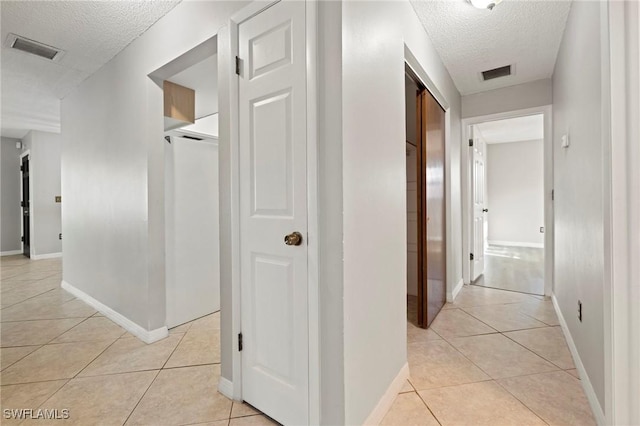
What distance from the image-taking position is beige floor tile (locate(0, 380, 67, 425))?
1.57 meters

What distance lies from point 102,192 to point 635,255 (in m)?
3.73

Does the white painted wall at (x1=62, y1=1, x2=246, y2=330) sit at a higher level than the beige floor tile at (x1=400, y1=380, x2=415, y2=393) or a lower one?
higher

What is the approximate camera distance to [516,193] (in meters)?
7.07

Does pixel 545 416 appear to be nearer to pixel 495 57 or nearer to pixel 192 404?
pixel 192 404

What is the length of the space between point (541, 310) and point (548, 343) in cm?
81

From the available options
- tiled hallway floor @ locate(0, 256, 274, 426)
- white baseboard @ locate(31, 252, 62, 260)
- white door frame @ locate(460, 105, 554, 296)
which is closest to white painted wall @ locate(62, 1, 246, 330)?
tiled hallway floor @ locate(0, 256, 274, 426)

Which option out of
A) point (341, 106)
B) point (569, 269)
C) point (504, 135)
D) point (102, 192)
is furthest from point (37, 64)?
point (504, 135)

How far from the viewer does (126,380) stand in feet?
5.87

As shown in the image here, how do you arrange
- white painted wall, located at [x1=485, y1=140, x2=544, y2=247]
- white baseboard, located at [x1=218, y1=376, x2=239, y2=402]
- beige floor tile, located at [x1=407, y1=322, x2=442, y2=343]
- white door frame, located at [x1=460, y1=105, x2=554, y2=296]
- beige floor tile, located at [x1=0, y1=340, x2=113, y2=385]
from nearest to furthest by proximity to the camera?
white baseboard, located at [x1=218, y1=376, x2=239, y2=402]
beige floor tile, located at [x1=0, y1=340, x2=113, y2=385]
beige floor tile, located at [x1=407, y1=322, x2=442, y2=343]
white door frame, located at [x1=460, y1=105, x2=554, y2=296]
white painted wall, located at [x1=485, y1=140, x2=544, y2=247]

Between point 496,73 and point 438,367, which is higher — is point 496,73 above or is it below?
above

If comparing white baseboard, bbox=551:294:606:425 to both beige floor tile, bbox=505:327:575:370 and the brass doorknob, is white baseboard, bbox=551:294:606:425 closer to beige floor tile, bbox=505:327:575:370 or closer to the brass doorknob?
beige floor tile, bbox=505:327:575:370

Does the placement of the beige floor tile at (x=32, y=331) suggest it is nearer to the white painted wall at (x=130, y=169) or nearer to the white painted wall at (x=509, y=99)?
the white painted wall at (x=130, y=169)

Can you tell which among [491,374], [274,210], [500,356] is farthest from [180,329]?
[500,356]

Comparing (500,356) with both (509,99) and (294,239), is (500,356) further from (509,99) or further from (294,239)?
(509,99)
